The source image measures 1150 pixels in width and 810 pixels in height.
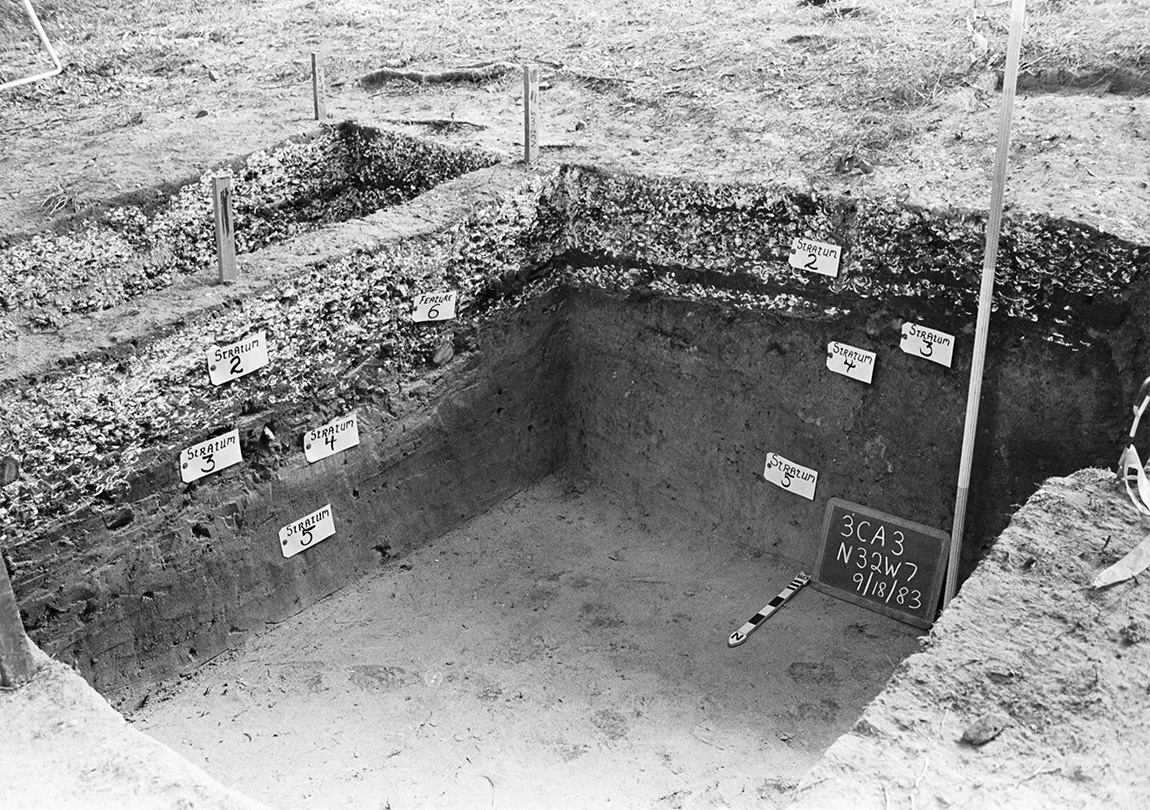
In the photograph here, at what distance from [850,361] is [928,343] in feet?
0.92

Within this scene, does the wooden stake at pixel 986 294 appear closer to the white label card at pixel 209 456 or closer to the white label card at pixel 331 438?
the white label card at pixel 331 438

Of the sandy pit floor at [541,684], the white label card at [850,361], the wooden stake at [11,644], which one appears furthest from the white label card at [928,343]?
the wooden stake at [11,644]

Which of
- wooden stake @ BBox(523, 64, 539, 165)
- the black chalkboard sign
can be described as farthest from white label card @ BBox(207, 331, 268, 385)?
the black chalkboard sign

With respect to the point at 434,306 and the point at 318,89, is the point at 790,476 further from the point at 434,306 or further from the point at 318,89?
the point at 318,89

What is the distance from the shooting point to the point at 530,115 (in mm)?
4184

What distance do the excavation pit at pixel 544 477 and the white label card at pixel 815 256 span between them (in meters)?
0.04

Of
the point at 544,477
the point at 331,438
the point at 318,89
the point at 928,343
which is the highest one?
the point at 318,89

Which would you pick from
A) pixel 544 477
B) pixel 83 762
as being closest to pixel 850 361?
pixel 544 477

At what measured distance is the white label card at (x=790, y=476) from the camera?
402 cm

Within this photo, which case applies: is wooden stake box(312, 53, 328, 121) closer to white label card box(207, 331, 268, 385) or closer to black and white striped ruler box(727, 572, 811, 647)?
white label card box(207, 331, 268, 385)

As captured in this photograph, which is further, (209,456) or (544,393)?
(544,393)

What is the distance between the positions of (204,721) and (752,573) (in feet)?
6.27

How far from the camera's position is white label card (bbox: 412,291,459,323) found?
3904 mm

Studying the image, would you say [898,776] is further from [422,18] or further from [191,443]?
[422,18]
